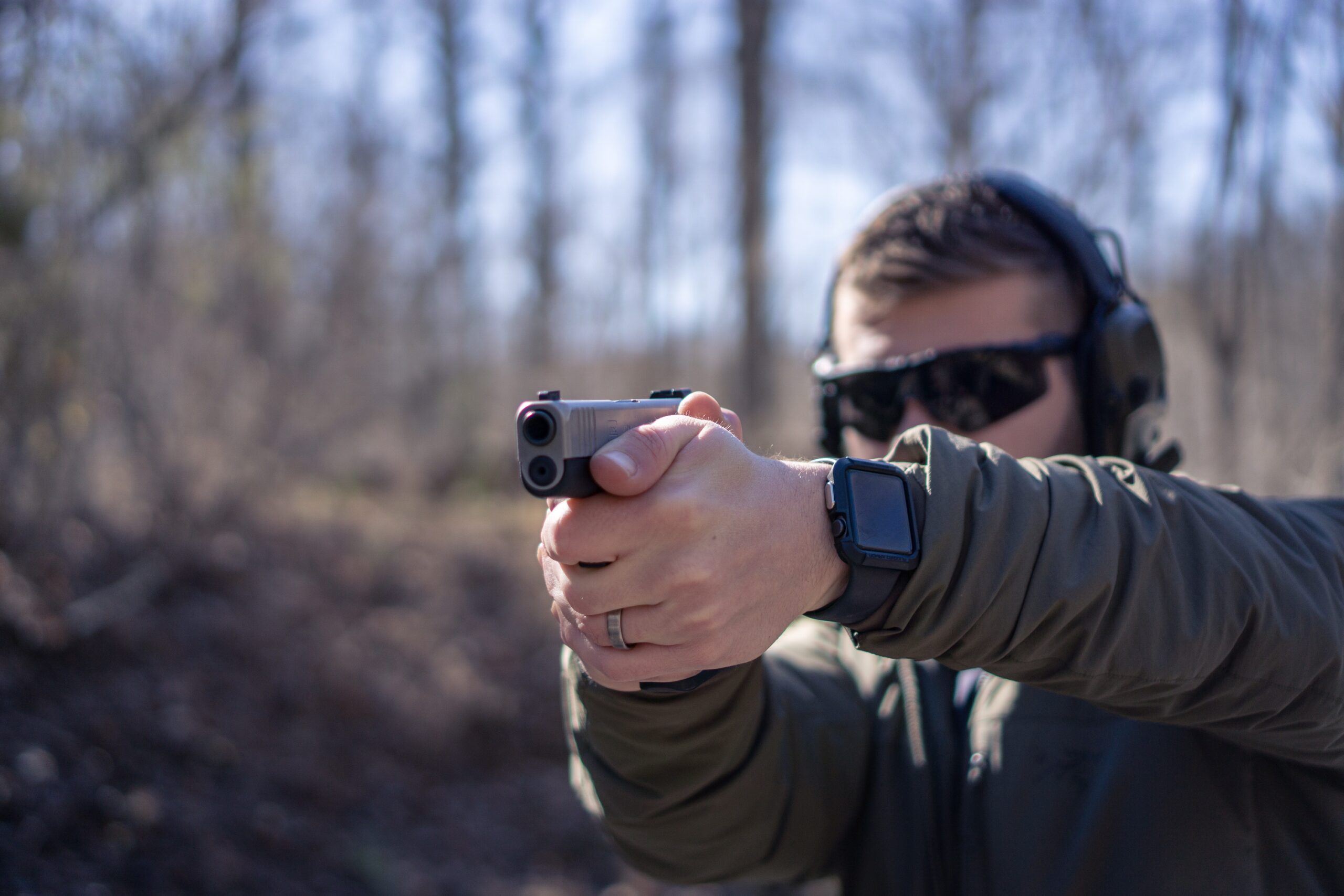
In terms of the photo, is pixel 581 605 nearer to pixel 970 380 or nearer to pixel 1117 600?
pixel 1117 600

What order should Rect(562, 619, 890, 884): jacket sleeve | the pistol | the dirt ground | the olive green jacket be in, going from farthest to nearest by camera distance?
the dirt ground
Rect(562, 619, 890, 884): jacket sleeve
the olive green jacket
the pistol

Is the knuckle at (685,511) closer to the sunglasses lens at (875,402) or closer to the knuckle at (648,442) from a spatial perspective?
the knuckle at (648,442)

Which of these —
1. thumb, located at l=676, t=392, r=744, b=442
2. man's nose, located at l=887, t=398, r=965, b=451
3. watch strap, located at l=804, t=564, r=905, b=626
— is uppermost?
thumb, located at l=676, t=392, r=744, b=442

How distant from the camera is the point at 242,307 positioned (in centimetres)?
688

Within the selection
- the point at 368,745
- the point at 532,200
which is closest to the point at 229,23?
the point at 368,745

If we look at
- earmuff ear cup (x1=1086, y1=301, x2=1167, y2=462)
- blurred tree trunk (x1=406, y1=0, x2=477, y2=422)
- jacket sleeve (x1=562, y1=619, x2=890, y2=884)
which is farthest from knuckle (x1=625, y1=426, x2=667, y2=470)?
blurred tree trunk (x1=406, y1=0, x2=477, y2=422)

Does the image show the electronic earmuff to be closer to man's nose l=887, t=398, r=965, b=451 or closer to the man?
the man

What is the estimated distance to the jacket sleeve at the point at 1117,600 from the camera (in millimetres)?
1087

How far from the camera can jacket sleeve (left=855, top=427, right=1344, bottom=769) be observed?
1.09 m

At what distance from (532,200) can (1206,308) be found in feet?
42.7

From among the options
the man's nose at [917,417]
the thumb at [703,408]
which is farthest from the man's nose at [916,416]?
the thumb at [703,408]

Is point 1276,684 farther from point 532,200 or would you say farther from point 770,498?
point 532,200

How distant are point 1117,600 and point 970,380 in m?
0.73

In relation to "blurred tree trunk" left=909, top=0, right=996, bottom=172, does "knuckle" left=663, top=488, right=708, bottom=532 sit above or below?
below
